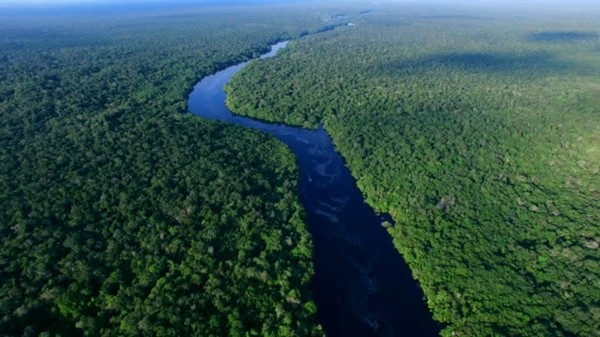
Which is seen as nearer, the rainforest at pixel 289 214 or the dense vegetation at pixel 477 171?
the rainforest at pixel 289 214

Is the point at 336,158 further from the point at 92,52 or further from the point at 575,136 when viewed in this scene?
the point at 92,52

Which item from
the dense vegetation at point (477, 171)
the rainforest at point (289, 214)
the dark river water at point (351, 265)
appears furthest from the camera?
the dark river water at point (351, 265)

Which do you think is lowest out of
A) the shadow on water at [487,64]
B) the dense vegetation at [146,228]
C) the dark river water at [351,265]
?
the dark river water at [351,265]

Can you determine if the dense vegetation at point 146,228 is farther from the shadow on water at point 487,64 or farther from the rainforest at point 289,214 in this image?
the shadow on water at point 487,64

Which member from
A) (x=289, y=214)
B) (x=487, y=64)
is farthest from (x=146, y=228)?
(x=487, y=64)

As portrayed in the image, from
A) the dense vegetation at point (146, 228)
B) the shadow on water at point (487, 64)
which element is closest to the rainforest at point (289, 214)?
the dense vegetation at point (146, 228)

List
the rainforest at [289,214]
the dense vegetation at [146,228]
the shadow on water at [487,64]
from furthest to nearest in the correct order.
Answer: the shadow on water at [487,64] < the rainforest at [289,214] < the dense vegetation at [146,228]

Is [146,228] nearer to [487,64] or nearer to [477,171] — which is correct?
[477,171]
